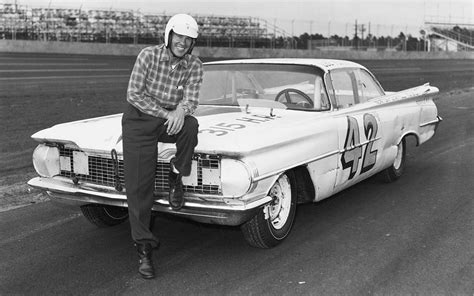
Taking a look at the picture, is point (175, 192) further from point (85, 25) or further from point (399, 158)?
point (85, 25)

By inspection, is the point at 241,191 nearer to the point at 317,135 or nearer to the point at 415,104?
the point at 317,135

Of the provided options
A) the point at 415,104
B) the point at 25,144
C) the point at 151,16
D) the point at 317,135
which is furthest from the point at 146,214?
the point at 151,16

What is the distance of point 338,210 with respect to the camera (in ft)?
17.0

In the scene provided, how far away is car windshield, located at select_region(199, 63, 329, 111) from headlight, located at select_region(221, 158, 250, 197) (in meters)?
1.45

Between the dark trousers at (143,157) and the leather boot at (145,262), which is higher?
the dark trousers at (143,157)

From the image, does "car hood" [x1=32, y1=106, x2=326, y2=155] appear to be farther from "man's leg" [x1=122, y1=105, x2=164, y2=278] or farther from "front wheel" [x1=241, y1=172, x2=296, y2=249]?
"front wheel" [x1=241, y1=172, x2=296, y2=249]

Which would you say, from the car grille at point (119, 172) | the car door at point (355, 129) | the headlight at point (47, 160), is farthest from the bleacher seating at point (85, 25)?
the car grille at point (119, 172)

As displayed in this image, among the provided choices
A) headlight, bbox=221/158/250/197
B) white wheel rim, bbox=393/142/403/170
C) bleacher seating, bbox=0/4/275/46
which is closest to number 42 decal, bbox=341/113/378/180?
white wheel rim, bbox=393/142/403/170

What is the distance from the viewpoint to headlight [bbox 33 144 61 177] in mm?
4227

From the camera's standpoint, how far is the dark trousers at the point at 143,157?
355 centimetres

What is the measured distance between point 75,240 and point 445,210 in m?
3.33

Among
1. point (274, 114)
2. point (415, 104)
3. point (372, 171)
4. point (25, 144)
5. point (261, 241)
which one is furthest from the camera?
point (25, 144)

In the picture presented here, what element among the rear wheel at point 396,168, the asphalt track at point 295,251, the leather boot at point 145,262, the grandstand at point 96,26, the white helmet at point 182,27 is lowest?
the asphalt track at point 295,251

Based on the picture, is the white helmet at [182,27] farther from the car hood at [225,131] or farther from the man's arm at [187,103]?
the car hood at [225,131]
